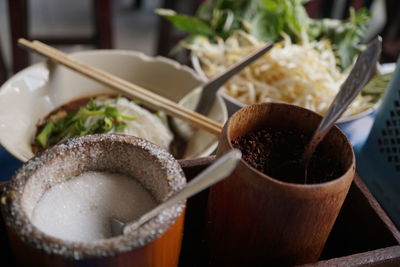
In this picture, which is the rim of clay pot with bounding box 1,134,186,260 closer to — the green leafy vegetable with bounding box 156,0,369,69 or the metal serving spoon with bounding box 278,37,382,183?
the metal serving spoon with bounding box 278,37,382,183

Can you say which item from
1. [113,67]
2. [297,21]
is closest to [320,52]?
[297,21]

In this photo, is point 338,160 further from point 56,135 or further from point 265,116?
point 56,135

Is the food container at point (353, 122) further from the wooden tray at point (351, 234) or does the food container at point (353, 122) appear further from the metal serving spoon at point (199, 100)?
the wooden tray at point (351, 234)

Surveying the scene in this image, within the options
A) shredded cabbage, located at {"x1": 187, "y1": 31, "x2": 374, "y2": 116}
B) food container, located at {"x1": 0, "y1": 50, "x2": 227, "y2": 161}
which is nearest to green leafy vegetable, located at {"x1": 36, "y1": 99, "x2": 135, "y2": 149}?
food container, located at {"x1": 0, "y1": 50, "x2": 227, "y2": 161}

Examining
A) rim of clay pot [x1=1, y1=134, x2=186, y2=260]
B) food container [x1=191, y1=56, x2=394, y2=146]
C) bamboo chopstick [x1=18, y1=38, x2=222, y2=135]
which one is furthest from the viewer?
food container [x1=191, y1=56, x2=394, y2=146]

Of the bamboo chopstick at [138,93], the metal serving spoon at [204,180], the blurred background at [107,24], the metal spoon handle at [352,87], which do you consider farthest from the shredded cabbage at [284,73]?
the metal serving spoon at [204,180]

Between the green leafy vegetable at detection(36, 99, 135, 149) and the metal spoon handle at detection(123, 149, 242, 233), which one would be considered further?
the green leafy vegetable at detection(36, 99, 135, 149)
